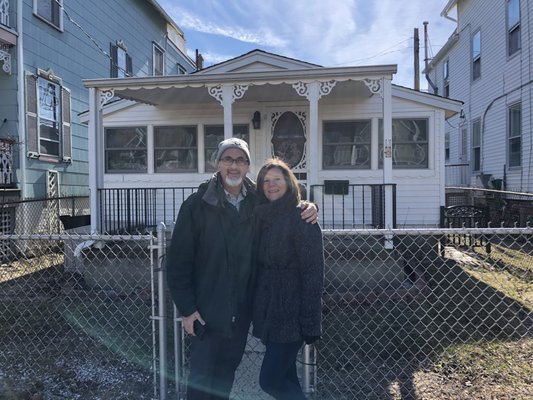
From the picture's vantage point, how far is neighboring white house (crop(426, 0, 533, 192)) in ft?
37.0

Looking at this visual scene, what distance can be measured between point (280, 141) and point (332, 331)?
4833 millimetres

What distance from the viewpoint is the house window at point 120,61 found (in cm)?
1294

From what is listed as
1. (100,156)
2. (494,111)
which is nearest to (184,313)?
(100,156)

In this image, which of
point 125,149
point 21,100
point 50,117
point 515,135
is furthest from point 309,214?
point 515,135

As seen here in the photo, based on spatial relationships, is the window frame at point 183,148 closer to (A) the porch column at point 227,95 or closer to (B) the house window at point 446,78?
(A) the porch column at point 227,95

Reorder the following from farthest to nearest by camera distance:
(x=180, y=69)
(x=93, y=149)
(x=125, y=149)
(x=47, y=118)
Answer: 1. (x=180, y=69)
2. (x=47, y=118)
3. (x=125, y=149)
4. (x=93, y=149)

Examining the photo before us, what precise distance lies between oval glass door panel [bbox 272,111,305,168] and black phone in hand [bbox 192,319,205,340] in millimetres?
6505

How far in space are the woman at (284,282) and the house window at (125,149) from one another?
7.04 meters

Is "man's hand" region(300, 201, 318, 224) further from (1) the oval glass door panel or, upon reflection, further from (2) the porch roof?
(1) the oval glass door panel

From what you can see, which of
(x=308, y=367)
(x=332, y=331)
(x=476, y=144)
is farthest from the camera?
(x=476, y=144)

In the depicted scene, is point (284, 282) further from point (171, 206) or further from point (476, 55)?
point (476, 55)

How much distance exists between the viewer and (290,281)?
2.34m

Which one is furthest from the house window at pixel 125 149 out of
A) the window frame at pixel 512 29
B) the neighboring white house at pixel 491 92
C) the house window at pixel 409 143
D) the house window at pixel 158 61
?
the window frame at pixel 512 29

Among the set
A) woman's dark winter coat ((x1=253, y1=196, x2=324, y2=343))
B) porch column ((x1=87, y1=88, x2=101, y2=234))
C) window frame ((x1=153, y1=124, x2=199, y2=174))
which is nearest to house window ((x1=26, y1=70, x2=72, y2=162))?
window frame ((x1=153, y1=124, x2=199, y2=174))
